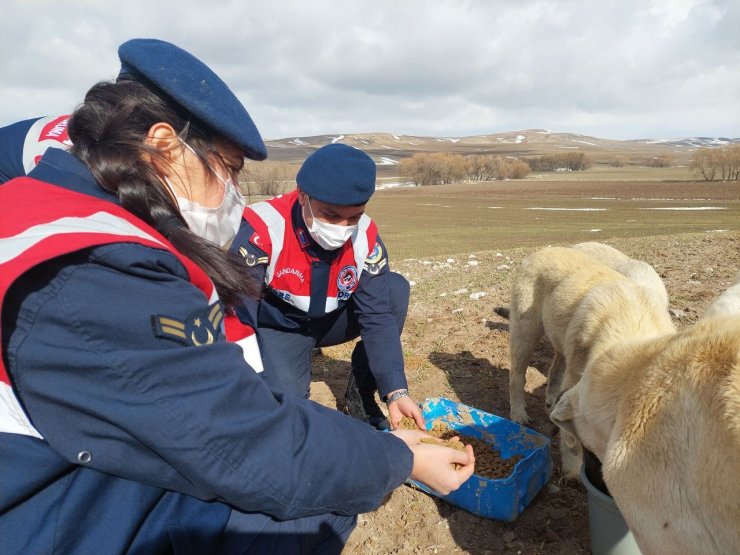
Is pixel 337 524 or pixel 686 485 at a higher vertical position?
pixel 686 485

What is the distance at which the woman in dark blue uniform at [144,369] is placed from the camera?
110cm

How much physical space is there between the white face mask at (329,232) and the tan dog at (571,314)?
1.89 metres

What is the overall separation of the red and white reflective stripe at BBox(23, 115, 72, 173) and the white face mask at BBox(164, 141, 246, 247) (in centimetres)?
75

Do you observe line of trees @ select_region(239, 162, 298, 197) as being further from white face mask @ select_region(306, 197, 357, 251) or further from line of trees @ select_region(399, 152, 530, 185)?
line of trees @ select_region(399, 152, 530, 185)

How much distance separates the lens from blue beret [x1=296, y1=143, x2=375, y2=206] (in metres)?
3.31

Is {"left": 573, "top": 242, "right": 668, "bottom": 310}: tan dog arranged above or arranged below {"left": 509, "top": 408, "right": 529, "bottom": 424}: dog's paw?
above

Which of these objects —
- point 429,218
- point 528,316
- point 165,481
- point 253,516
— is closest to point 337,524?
point 253,516

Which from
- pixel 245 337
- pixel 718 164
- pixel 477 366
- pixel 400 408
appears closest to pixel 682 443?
pixel 400 408

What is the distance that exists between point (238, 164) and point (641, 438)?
1.95 meters

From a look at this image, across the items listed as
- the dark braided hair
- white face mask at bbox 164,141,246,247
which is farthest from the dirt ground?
the dark braided hair

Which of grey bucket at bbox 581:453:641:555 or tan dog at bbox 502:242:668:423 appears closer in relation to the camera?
grey bucket at bbox 581:453:641:555

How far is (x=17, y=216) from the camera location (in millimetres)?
1122

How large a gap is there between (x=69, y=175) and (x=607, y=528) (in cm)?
287

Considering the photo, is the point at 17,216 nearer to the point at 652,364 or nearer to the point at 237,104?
the point at 237,104
